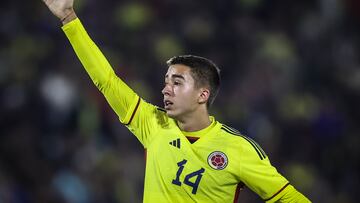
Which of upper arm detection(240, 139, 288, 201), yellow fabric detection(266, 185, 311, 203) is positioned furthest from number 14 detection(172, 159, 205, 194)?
yellow fabric detection(266, 185, 311, 203)

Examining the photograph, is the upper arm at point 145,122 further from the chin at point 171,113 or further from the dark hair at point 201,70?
the dark hair at point 201,70

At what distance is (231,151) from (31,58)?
427cm

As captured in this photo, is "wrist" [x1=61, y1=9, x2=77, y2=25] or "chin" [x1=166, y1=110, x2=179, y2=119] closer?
"wrist" [x1=61, y1=9, x2=77, y2=25]

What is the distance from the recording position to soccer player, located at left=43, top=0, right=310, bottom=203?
14.4 ft

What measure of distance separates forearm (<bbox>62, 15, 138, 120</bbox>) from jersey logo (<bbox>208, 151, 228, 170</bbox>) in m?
0.57

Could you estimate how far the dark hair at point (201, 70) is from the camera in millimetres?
4664

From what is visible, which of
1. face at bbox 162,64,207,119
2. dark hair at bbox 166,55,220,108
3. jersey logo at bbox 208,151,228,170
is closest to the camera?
jersey logo at bbox 208,151,228,170

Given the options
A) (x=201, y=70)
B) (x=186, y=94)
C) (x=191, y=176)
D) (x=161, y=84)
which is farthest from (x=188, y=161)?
(x=161, y=84)

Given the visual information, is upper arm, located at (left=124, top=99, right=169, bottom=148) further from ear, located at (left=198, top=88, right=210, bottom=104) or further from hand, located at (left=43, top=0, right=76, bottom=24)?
hand, located at (left=43, top=0, right=76, bottom=24)

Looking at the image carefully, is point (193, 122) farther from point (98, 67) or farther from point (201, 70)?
point (98, 67)

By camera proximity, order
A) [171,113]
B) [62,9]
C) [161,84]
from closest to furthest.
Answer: [62,9], [171,113], [161,84]

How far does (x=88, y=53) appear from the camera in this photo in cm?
434

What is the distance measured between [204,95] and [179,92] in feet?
0.67

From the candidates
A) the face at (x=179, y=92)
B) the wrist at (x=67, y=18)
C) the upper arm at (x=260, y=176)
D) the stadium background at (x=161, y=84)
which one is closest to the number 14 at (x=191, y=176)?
the upper arm at (x=260, y=176)
